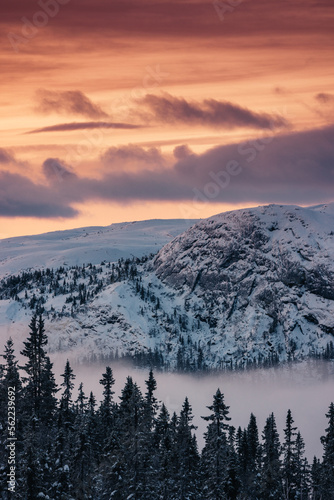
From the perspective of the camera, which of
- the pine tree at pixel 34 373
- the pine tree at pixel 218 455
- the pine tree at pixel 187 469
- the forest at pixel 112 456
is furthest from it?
the pine tree at pixel 34 373

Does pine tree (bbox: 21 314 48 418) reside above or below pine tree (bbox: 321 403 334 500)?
above

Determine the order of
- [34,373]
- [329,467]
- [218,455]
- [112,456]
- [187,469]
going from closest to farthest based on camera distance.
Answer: [112,456]
[218,455]
[187,469]
[34,373]
[329,467]

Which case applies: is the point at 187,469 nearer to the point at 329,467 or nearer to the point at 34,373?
the point at 34,373

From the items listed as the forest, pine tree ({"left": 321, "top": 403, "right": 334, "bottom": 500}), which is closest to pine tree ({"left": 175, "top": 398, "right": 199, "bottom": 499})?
the forest

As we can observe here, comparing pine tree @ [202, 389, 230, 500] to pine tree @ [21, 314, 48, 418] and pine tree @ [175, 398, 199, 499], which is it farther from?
pine tree @ [21, 314, 48, 418]

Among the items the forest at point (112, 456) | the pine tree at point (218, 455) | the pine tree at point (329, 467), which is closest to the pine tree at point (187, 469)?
the forest at point (112, 456)

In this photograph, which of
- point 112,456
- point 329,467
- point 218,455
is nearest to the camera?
point 112,456

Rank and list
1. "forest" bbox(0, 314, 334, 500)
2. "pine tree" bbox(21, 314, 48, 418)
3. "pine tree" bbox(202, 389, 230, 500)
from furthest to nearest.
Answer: "pine tree" bbox(21, 314, 48, 418)
"pine tree" bbox(202, 389, 230, 500)
"forest" bbox(0, 314, 334, 500)

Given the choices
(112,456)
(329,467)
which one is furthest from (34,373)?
(329,467)

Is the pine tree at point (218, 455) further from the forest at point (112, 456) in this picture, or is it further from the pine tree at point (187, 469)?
the pine tree at point (187, 469)

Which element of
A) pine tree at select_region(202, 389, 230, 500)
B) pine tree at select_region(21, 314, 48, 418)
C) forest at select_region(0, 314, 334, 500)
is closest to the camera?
forest at select_region(0, 314, 334, 500)

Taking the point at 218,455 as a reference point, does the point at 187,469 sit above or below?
below

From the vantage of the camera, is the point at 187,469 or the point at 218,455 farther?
the point at 187,469

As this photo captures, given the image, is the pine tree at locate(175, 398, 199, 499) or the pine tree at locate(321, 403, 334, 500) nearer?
the pine tree at locate(175, 398, 199, 499)
